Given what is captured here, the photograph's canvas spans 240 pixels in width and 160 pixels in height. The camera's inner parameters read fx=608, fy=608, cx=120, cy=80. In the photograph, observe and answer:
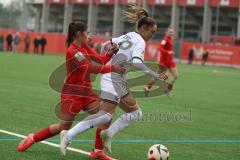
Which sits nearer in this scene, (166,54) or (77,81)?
(77,81)

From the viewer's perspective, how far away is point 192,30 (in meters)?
67.7

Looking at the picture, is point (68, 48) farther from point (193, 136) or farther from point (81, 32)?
point (193, 136)

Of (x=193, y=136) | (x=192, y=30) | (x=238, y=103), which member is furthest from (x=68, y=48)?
(x=192, y=30)

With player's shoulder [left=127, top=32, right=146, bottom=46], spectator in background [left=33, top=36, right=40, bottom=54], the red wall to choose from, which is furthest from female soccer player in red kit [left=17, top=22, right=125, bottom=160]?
the red wall

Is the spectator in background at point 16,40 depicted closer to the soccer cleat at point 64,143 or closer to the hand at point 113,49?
the hand at point 113,49

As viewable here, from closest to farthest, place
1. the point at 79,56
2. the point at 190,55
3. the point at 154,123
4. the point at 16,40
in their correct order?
the point at 79,56, the point at 154,123, the point at 190,55, the point at 16,40

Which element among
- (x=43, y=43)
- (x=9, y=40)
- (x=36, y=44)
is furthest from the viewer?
(x=36, y=44)

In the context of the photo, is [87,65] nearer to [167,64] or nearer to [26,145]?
[26,145]

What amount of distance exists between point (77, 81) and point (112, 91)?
509 millimetres

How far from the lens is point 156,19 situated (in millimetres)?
70250

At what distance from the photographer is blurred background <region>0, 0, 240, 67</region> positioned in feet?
183

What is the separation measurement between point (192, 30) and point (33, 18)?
80.4ft

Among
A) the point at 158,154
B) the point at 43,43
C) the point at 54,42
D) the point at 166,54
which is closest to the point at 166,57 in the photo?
the point at 166,54

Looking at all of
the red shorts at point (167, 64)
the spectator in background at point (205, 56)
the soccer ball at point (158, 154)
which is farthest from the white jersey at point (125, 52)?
the spectator in background at point (205, 56)
